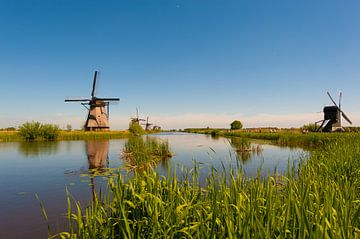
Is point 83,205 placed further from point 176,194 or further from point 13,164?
point 13,164

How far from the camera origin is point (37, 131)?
33.2m

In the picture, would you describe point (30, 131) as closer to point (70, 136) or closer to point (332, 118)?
point (70, 136)

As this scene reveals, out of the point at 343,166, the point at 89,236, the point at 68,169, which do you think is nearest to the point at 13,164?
the point at 68,169

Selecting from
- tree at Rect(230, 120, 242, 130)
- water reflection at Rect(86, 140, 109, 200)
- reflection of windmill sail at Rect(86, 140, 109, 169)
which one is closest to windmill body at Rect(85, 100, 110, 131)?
reflection of windmill sail at Rect(86, 140, 109, 169)

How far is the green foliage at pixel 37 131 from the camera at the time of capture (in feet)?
107

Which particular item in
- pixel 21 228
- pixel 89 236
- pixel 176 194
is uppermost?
pixel 176 194

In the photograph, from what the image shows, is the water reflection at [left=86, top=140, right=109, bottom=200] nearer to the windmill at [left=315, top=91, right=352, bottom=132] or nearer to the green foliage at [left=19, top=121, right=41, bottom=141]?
the green foliage at [left=19, top=121, right=41, bottom=141]

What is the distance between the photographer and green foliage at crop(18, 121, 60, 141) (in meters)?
32.6

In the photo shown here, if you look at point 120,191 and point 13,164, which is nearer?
point 120,191

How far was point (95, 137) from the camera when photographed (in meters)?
38.9

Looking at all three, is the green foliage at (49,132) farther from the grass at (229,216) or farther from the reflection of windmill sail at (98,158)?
the grass at (229,216)

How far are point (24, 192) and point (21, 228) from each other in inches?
135

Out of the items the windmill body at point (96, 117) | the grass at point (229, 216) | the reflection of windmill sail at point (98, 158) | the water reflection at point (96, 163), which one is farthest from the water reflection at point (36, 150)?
the windmill body at point (96, 117)

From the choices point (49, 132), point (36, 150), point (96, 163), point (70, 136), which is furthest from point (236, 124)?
point (96, 163)
